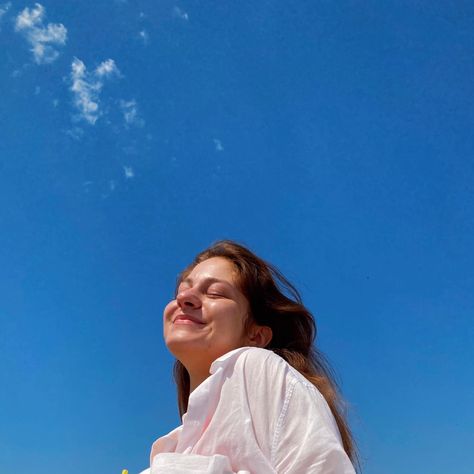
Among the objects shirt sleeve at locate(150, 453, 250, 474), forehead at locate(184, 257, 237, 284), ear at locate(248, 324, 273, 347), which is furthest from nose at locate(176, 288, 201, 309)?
shirt sleeve at locate(150, 453, 250, 474)

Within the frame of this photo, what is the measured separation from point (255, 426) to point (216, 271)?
1.69 m

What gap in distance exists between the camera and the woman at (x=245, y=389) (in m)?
2.81

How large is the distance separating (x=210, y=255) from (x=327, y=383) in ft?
5.19

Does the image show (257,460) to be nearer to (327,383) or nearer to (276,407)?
(276,407)

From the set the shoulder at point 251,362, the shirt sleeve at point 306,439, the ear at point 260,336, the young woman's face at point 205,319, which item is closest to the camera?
the shirt sleeve at point 306,439

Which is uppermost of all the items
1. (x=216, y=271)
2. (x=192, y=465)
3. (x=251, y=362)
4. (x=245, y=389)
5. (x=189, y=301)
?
(x=216, y=271)

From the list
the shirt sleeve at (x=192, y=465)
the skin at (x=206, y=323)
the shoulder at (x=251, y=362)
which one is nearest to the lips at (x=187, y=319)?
the skin at (x=206, y=323)

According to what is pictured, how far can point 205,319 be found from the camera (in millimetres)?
4074

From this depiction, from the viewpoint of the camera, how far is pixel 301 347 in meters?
4.67

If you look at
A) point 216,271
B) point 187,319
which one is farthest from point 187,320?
point 216,271

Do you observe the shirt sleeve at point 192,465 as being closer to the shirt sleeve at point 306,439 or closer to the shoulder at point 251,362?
the shirt sleeve at point 306,439

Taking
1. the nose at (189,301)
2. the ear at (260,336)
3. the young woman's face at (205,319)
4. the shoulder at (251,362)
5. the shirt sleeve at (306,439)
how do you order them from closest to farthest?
the shirt sleeve at (306,439) → the shoulder at (251,362) → the young woman's face at (205,319) → the nose at (189,301) → the ear at (260,336)

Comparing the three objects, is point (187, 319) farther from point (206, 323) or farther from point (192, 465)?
point (192, 465)

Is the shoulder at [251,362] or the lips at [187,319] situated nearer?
the shoulder at [251,362]
